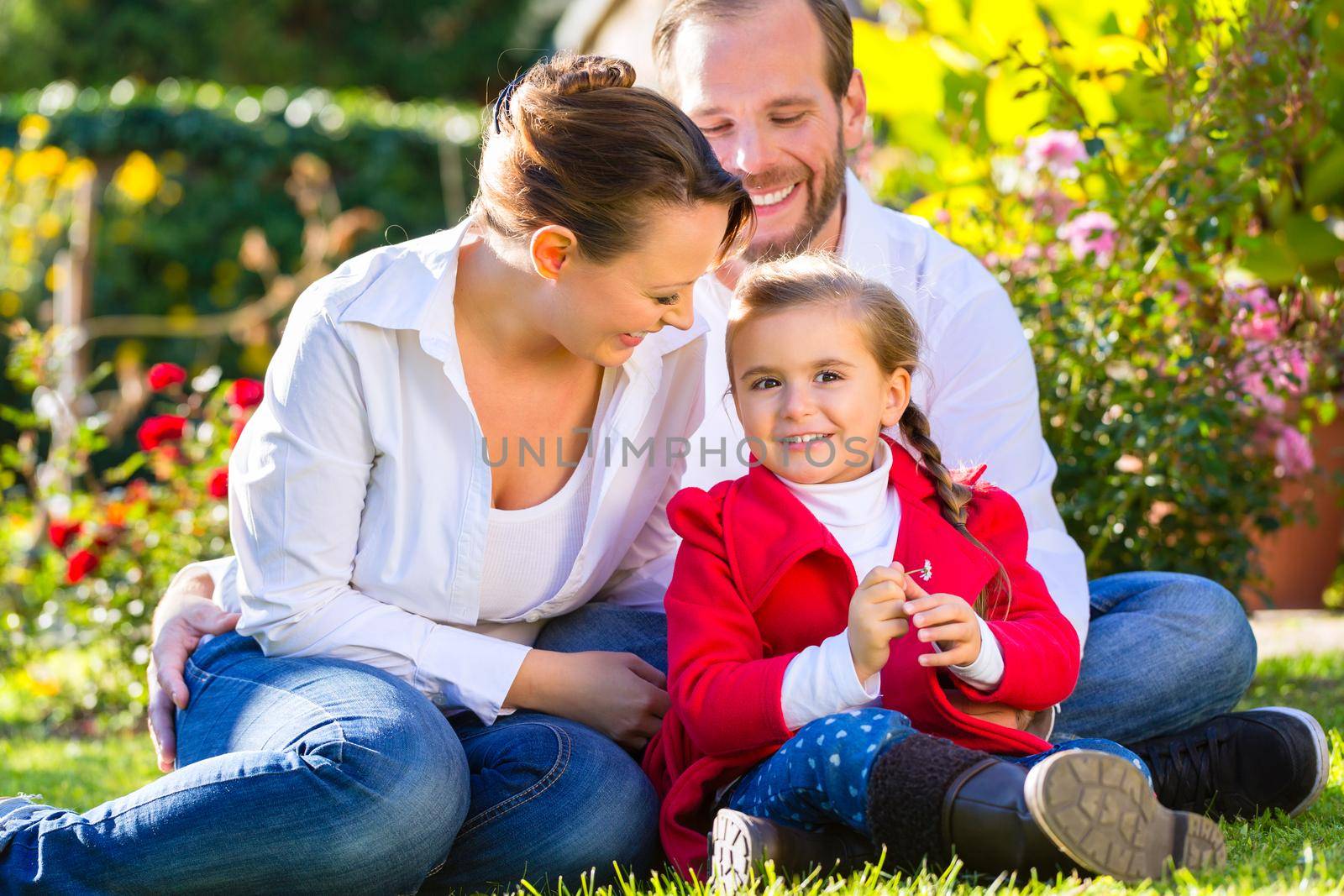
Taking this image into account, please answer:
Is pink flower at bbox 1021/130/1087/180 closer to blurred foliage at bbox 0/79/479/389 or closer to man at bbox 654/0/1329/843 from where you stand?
man at bbox 654/0/1329/843

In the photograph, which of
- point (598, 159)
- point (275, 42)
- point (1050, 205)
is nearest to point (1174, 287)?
point (1050, 205)

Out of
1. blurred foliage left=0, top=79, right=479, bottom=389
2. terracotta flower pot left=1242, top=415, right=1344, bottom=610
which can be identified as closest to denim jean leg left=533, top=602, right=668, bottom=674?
terracotta flower pot left=1242, top=415, right=1344, bottom=610

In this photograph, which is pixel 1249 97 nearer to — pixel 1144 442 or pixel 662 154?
pixel 1144 442

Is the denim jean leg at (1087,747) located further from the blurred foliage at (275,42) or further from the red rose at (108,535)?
the blurred foliage at (275,42)

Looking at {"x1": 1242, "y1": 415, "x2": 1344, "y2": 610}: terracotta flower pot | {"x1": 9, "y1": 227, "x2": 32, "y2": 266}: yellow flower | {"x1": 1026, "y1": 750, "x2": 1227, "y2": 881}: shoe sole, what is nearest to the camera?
{"x1": 1026, "y1": 750, "x2": 1227, "y2": 881}: shoe sole

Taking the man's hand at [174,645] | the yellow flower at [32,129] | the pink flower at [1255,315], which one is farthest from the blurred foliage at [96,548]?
the pink flower at [1255,315]

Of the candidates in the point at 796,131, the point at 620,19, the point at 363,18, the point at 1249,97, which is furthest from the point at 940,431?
the point at 363,18

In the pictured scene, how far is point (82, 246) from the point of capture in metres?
5.50

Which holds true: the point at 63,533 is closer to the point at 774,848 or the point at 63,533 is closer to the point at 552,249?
the point at 552,249

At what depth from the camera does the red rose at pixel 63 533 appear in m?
4.16

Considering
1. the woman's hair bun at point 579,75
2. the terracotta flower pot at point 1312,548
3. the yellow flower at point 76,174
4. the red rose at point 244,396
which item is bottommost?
the terracotta flower pot at point 1312,548

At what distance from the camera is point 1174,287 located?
3.57m

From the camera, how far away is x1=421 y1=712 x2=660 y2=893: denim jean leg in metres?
2.19

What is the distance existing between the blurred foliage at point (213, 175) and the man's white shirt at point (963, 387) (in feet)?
19.3
